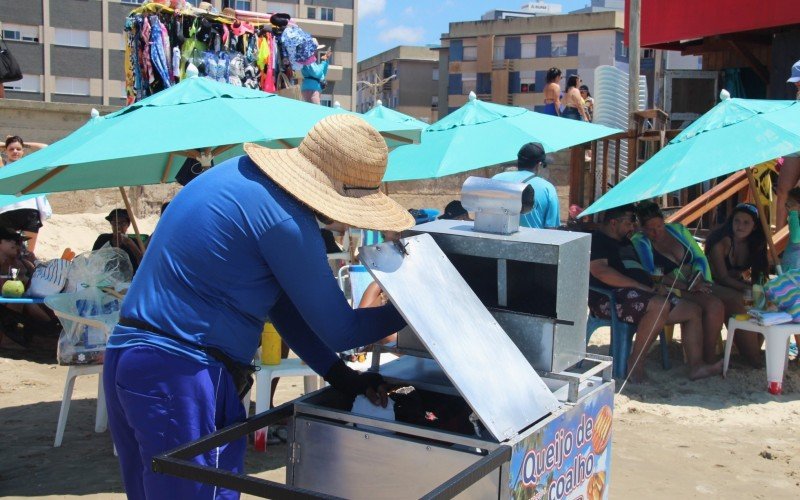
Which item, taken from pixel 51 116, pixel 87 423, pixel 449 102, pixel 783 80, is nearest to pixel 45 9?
pixel 449 102

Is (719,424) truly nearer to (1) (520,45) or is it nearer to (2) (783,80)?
(2) (783,80)

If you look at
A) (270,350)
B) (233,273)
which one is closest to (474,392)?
(233,273)

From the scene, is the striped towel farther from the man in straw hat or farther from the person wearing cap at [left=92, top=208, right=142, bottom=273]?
the person wearing cap at [left=92, top=208, right=142, bottom=273]

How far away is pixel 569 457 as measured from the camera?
257cm

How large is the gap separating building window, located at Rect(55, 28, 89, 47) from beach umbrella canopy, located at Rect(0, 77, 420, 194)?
160ft

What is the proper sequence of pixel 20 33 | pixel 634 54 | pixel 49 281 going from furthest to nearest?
1. pixel 20 33
2. pixel 634 54
3. pixel 49 281

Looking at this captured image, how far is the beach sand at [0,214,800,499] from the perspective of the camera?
448 centimetres

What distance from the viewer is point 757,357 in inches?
263

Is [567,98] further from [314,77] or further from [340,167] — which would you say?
[340,167]

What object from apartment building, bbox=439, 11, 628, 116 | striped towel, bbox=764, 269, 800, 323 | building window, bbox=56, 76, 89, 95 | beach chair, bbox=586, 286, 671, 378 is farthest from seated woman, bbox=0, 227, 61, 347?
apartment building, bbox=439, 11, 628, 116

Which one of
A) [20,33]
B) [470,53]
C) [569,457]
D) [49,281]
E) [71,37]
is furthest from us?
[470,53]

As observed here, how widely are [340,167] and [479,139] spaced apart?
204 inches

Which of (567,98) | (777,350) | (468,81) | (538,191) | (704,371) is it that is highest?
(468,81)

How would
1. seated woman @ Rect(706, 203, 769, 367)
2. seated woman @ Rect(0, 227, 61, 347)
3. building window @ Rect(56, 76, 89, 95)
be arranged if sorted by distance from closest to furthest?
seated woman @ Rect(706, 203, 769, 367)
seated woman @ Rect(0, 227, 61, 347)
building window @ Rect(56, 76, 89, 95)
